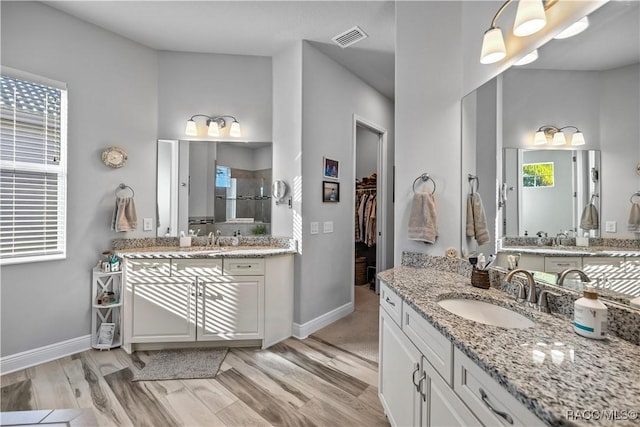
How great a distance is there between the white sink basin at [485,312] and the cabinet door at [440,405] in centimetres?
30

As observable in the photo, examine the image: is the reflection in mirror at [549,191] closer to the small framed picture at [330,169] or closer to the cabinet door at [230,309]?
the small framed picture at [330,169]

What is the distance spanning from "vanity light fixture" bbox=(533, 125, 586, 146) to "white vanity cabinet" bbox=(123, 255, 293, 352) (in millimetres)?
2157

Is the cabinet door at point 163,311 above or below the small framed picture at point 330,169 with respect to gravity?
below

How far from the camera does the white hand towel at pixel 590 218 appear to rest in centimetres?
116

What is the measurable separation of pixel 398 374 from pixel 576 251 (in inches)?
39.7

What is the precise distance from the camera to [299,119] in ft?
9.45

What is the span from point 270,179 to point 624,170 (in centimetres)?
267

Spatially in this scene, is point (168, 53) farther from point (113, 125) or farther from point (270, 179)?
point (270, 179)

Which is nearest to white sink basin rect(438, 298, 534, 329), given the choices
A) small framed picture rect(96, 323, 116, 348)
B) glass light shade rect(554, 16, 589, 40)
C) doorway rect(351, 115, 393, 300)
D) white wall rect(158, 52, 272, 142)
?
glass light shade rect(554, 16, 589, 40)

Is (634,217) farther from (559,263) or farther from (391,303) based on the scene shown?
(391,303)

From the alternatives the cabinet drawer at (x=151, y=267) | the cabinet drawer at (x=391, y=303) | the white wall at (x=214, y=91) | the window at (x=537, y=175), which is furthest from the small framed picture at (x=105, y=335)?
the window at (x=537, y=175)

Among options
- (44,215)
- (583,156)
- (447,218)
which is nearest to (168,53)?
(44,215)

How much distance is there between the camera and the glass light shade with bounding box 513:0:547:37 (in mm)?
1283

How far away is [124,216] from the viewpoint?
2691 millimetres
